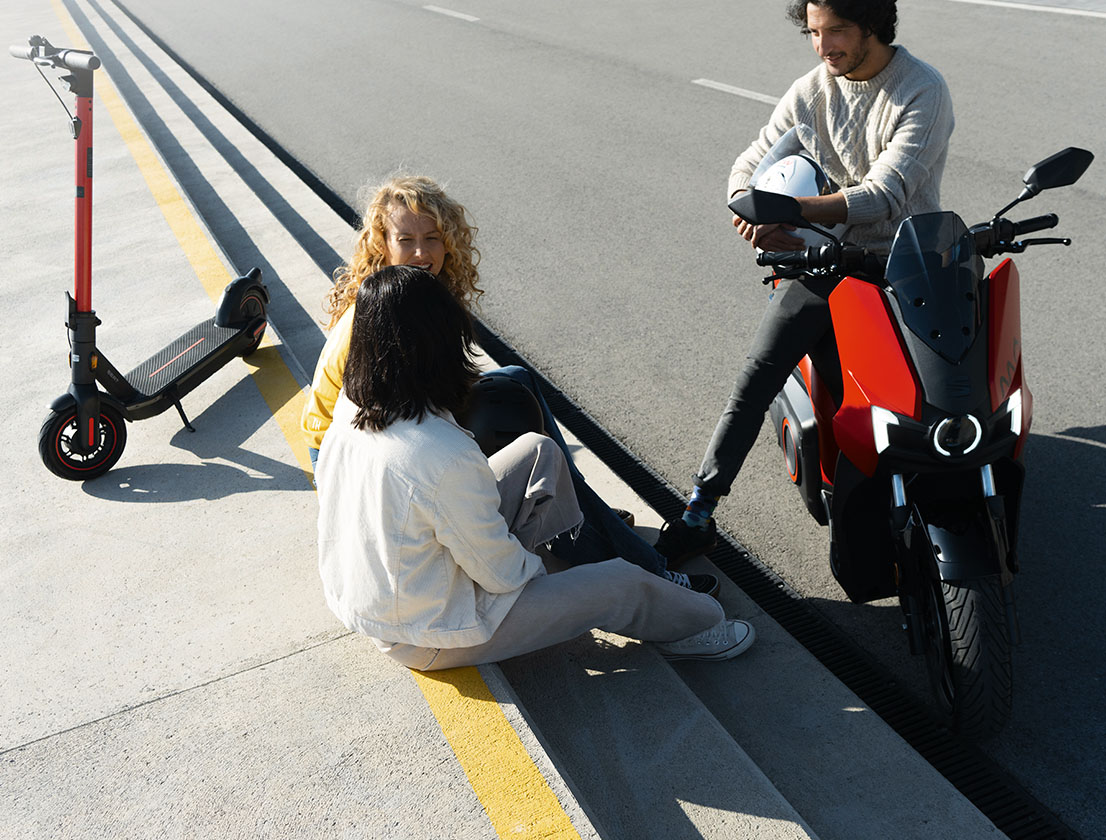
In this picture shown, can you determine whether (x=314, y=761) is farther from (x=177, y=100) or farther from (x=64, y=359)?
(x=177, y=100)

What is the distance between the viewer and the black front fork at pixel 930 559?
2779mm

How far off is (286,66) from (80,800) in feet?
41.1

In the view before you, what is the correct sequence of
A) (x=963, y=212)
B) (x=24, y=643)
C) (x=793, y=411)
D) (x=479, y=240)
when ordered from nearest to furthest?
1. (x=24, y=643)
2. (x=793, y=411)
3. (x=963, y=212)
4. (x=479, y=240)

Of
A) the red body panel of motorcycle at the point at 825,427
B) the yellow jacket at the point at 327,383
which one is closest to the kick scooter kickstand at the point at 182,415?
the yellow jacket at the point at 327,383

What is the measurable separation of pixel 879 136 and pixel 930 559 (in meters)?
1.42

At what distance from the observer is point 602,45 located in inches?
493

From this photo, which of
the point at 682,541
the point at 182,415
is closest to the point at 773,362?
the point at 682,541

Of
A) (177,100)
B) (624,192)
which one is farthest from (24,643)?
(177,100)

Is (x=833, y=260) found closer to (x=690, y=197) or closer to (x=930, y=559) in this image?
(x=930, y=559)

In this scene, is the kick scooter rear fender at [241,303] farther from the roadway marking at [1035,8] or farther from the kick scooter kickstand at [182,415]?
the roadway marking at [1035,8]

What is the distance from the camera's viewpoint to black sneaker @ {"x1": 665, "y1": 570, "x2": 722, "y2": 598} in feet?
11.3

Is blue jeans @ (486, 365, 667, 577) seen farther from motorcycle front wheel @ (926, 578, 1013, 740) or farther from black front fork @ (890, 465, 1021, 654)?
motorcycle front wheel @ (926, 578, 1013, 740)

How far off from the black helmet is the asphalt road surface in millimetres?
1063

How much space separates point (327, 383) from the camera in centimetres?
341
